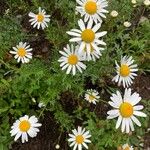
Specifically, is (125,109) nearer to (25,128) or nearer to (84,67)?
(84,67)

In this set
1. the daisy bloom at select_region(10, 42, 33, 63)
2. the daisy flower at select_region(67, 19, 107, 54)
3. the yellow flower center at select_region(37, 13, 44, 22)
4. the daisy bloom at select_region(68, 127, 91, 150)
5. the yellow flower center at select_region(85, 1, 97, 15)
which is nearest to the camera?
the daisy flower at select_region(67, 19, 107, 54)

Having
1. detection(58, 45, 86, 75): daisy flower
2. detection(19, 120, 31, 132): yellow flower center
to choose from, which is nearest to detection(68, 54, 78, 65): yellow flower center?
detection(58, 45, 86, 75): daisy flower

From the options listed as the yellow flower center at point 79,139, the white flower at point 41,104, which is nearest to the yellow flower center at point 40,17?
the white flower at point 41,104

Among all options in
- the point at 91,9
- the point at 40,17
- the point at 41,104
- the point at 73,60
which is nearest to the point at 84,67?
the point at 73,60

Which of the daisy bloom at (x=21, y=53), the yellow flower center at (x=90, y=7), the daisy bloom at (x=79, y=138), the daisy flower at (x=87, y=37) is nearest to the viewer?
the daisy flower at (x=87, y=37)

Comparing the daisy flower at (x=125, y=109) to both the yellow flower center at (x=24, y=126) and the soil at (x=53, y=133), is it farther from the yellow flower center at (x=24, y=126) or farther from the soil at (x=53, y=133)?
the soil at (x=53, y=133)

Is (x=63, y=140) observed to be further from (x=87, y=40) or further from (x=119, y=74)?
(x=87, y=40)

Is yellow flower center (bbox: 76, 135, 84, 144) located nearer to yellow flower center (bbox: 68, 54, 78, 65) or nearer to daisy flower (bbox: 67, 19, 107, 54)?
yellow flower center (bbox: 68, 54, 78, 65)
